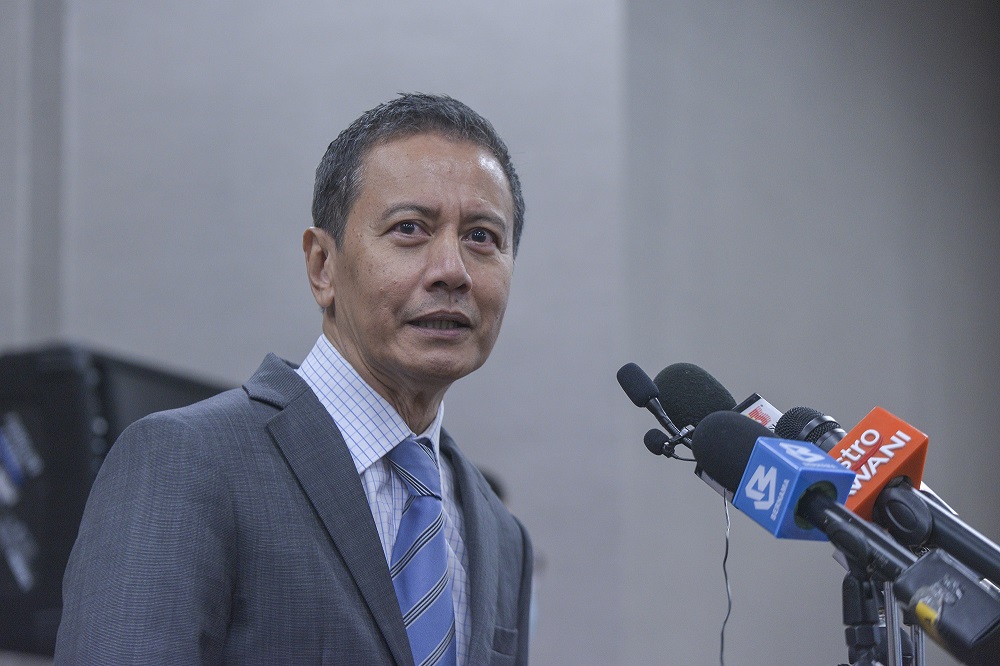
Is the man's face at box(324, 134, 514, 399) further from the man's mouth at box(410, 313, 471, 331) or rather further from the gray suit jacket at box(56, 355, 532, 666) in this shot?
the gray suit jacket at box(56, 355, 532, 666)

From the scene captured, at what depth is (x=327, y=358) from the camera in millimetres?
1488

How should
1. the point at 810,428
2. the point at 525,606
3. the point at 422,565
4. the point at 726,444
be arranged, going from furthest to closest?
the point at 525,606 → the point at 422,565 → the point at 810,428 → the point at 726,444

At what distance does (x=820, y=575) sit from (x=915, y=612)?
135 inches

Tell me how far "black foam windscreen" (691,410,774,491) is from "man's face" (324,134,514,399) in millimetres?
487

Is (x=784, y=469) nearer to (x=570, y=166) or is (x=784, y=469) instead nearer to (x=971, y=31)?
(x=570, y=166)

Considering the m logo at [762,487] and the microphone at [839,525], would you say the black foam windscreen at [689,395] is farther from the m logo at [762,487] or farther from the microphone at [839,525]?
the m logo at [762,487]

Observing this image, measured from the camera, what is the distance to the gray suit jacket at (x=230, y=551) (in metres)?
1.14

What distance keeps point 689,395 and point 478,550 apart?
18.0 inches

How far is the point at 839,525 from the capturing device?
0.87 meters

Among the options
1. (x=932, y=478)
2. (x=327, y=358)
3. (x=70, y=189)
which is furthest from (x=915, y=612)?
(x=70, y=189)

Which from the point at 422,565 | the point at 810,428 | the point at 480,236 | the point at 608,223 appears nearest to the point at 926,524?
the point at 810,428

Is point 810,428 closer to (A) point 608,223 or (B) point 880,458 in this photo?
(B) point 880,458

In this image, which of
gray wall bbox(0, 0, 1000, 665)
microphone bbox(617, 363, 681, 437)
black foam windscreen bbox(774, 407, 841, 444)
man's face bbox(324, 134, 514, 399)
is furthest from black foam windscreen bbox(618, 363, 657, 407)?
gray wall bbox(0, 0, 1000, 665)

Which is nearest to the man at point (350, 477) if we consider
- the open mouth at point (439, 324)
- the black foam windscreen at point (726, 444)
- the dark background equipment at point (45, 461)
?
the open mouth at point (439, 324)
